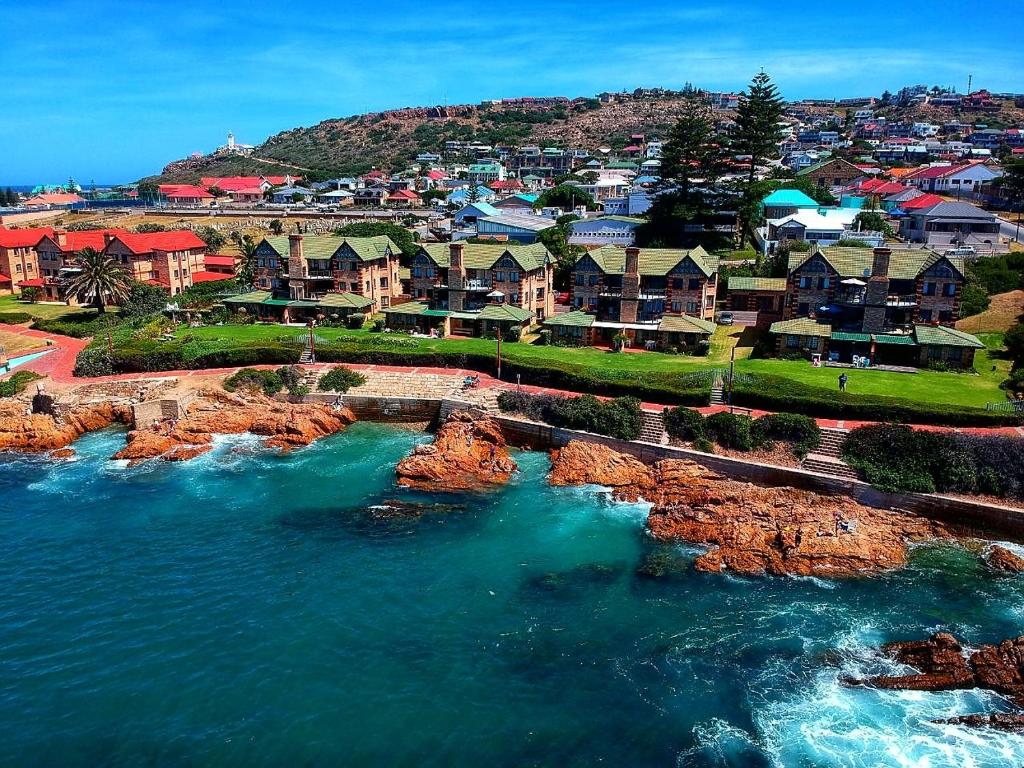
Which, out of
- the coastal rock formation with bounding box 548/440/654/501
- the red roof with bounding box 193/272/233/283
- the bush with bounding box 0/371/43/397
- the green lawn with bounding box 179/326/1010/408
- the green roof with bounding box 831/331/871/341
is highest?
the red roof with bounding box 193/272/233/283

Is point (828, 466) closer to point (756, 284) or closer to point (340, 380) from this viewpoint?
point (756, 284)

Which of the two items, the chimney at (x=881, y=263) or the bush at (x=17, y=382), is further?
the chimney at (x=881, y=263)

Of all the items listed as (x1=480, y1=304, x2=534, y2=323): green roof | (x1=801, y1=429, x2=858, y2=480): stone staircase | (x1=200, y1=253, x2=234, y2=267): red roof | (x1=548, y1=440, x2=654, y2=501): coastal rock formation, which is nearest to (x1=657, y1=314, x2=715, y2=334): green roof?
(x1=480, y1=304, x2=534, y2=323): green roof

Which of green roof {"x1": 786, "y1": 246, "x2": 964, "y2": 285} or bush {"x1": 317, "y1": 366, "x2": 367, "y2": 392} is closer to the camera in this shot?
bush {"x1": 317, "y1": 366, "x2": 367, "y2": 392}

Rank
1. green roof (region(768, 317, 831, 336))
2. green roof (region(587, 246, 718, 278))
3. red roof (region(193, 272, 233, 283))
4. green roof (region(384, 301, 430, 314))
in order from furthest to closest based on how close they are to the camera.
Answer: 1. red roof (region(193, 272, 233, 283))
2. green roof (region(384, 301, 430, 314))
3. green roof (region(587, 246, 718, 278))
4. green roof (region(768, 317, 831, 336))

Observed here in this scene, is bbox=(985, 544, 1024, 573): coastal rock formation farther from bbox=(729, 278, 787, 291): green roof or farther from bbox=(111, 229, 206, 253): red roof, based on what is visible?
bbox=(111, 229, 206, 253): red roof

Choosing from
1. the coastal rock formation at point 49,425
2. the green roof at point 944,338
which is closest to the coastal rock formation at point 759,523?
the green roof at point 944,338

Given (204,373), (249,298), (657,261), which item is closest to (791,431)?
(657,261)

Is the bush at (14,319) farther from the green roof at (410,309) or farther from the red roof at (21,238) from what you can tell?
the green roof at (410,309)
